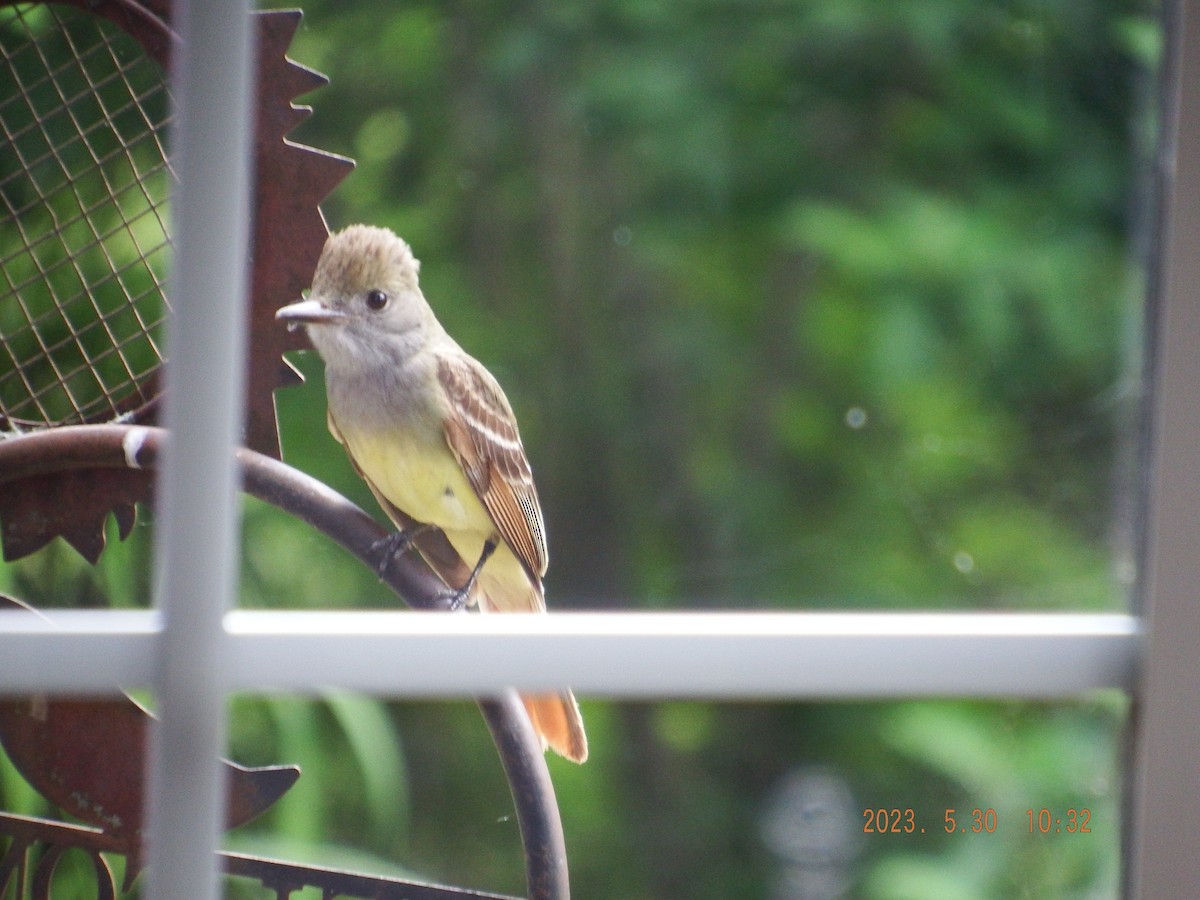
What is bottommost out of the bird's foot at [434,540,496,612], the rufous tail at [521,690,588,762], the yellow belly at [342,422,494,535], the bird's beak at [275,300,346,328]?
the rufous tail at [521,690,588,762]

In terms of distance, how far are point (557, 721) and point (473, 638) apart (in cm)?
11

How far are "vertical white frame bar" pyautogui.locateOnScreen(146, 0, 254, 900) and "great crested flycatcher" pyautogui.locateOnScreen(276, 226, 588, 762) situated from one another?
0.34 ft

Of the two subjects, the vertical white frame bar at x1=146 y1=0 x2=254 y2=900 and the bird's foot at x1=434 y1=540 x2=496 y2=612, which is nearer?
the vertical white frame bar at x1=146 y1=0 x2=254 y2=900

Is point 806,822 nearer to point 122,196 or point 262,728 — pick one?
point 262,728

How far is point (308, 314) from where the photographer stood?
60 cm

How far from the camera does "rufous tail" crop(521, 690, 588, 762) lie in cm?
Result: 61

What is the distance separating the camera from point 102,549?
617 millimetres

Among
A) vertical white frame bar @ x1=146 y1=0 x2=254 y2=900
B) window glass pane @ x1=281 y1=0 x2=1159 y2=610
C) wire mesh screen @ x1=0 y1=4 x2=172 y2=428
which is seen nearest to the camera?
vertical white frame bar @ x1=146 y1=0 x2=254 y2=900

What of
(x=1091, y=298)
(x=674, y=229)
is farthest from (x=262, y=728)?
(x=1091, y=298)

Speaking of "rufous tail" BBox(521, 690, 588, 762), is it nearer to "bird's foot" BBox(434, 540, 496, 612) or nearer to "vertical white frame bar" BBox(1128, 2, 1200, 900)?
"bird's foot" BBox(434, 540, 496, 612)

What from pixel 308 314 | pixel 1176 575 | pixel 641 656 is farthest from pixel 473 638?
pixel 1176 575

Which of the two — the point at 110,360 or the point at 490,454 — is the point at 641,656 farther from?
the point at 110,360

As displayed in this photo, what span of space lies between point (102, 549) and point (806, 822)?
67cm

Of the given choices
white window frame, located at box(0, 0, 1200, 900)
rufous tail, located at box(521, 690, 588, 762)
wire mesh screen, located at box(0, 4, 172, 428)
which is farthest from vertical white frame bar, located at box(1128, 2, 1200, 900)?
wire mesh screen, located at box(0, 4, 172, 428)
